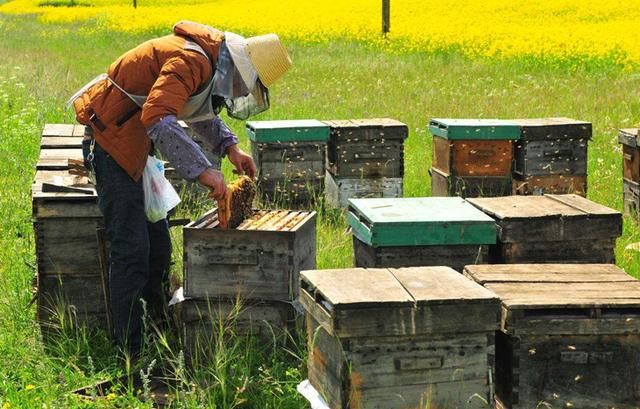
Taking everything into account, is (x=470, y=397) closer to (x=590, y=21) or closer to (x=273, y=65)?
(x=273, y=65)

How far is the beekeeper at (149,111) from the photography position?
4711mm

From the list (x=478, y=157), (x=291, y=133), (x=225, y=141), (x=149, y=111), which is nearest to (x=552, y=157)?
(x=478, y=157)

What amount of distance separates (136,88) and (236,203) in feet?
2.53

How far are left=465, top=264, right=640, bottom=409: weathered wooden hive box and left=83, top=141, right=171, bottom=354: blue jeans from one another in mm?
1951

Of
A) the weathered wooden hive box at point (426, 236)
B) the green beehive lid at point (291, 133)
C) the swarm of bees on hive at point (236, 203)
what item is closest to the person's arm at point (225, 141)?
the swarm of bees on hive at point (236, 203)

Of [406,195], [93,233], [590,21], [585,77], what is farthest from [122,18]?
[93,233]

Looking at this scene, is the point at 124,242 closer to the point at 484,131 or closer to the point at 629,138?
the point at 484,131

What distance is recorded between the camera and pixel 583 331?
4.05 meters

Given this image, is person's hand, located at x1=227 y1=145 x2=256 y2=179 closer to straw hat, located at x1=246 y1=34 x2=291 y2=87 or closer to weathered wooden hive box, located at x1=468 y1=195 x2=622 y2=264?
straw hat, located at x1=246 y1=34 x2=291 y2=87

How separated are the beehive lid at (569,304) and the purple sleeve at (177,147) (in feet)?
4.71

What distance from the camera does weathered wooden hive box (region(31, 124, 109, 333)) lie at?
5453 millimetres

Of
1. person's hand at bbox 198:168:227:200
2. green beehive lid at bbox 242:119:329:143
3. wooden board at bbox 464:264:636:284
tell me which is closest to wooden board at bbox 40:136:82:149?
green beehive lid at bbox 242:119:329:143

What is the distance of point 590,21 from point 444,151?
23.0m

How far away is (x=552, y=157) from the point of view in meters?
7.89
